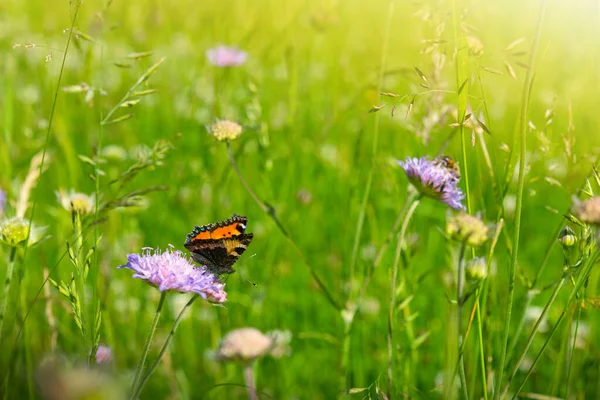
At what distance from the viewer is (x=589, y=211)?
1039 mm

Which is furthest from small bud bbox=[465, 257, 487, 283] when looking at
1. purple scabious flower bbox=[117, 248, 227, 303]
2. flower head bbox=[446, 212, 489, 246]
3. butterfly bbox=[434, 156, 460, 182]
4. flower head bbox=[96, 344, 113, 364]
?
flower head bbox=[96, 344, 113, 364]

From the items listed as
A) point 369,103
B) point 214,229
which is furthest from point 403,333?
point 369,103

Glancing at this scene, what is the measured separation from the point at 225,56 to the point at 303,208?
79 cm

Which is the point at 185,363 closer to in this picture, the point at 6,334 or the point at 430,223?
the point at 6,334

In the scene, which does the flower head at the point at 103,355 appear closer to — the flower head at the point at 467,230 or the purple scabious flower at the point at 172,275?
the purple scabious flower at the point at 172,275

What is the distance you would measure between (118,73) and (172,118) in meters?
1.17

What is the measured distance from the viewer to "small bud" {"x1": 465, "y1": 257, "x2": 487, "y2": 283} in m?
1.14

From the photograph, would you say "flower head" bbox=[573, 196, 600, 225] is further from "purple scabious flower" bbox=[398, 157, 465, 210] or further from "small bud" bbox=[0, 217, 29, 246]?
"small bud" bbox=[0, 217, 29, 246]

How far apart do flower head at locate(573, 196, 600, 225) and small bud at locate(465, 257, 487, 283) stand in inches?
7.3

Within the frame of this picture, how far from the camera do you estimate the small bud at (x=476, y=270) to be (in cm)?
114

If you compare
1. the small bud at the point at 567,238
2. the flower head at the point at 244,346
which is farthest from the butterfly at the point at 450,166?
the flower head at the point at 244,346

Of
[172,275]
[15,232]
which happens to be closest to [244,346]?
[172,275]

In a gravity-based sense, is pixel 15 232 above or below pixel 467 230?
below

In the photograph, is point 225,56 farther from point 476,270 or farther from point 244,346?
point 476,270
